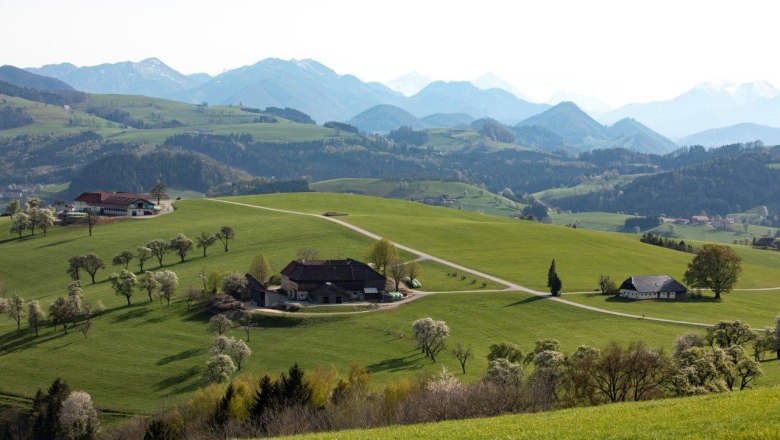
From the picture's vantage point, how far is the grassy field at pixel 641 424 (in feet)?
108

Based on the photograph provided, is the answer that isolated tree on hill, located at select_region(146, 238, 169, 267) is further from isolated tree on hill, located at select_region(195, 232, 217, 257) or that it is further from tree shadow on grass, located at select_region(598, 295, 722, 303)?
tree shadow on grass, located at select_region(598, 295, 722, 303)

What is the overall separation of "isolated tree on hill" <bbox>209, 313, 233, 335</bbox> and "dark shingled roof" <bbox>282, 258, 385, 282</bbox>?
19.8m

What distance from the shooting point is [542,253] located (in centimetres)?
16988

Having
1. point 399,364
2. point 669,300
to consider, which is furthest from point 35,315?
point 669,300

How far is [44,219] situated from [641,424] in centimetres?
18383

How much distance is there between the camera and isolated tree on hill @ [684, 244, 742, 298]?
13988 centimetres

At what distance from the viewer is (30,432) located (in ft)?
277

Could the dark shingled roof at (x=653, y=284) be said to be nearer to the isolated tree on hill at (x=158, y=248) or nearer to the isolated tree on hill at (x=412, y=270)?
the isolated tree on hill at (x=412, y=270)

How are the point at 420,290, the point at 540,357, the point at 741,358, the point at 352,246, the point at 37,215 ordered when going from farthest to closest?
the point at 37,215, the point at 352,246, the point at 420,290, the point at 540,357, the point at 741,358

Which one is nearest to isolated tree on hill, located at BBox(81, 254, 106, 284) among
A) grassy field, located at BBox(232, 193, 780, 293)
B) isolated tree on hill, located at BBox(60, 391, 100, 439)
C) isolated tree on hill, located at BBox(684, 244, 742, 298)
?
grassy field, located at BBox(232, 193, 780, 293)

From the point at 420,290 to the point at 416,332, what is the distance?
100ft

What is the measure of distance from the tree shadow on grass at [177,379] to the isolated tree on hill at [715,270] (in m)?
102

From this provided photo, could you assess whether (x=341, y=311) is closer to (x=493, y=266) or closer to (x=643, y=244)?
(x=493, y=266)

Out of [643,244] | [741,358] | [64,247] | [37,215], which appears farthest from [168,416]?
[643,244]
